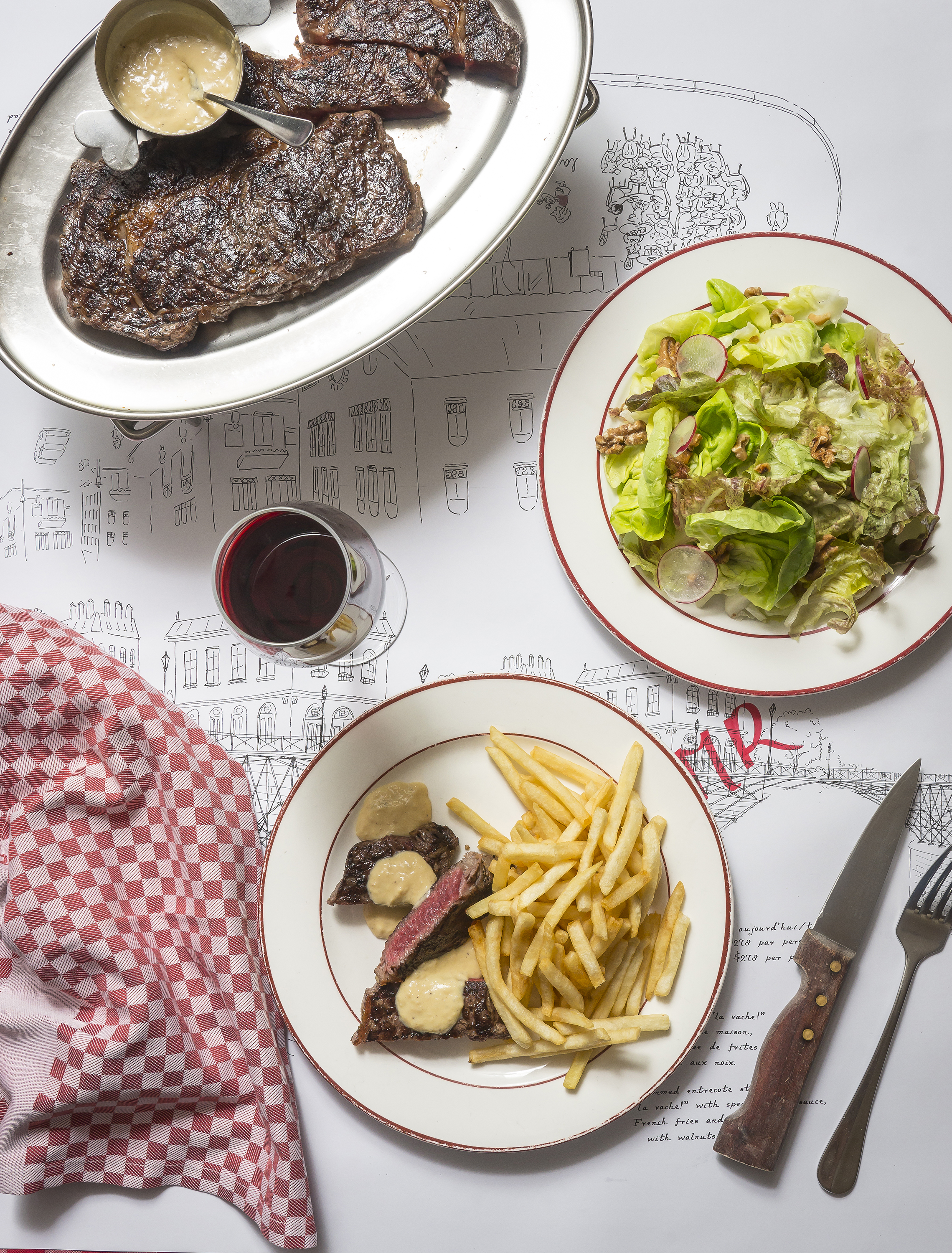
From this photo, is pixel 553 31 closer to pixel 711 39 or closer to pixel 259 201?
pixel 711 39

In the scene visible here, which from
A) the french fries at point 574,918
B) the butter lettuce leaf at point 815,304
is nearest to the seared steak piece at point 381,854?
the french fries at point 574,918

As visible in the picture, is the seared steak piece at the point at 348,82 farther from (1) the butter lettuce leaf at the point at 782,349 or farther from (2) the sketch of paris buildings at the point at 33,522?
(2) the sketch of paris buildings at the point at 33,522

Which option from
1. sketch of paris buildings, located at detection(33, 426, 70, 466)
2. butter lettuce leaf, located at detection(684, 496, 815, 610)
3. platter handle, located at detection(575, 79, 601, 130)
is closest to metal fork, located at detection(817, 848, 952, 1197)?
butter lettuce leaf, located at detection(684, 496, 815, 610)

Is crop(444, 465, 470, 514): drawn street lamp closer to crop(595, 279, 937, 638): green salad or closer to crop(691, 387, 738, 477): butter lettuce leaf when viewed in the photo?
crop(595, 279, 937, 638): green salad

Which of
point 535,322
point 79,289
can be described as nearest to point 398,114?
point 535,322

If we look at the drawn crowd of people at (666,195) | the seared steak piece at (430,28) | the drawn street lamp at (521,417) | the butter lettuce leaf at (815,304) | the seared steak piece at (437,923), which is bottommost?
the seared steak piece at (437,923)
